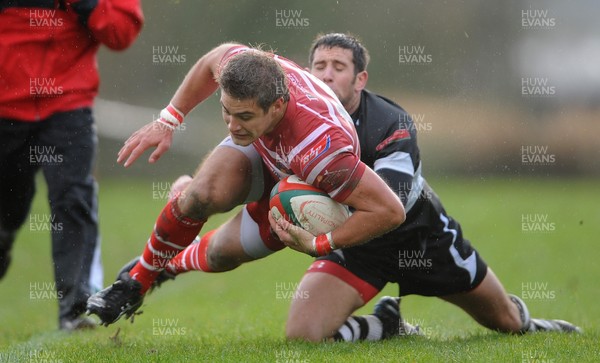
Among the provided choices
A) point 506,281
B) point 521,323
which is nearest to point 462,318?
point 521,323

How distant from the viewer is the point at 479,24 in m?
20.0

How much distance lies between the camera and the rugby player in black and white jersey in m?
5.35

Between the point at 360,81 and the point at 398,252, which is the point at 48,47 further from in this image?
the point at 398,252

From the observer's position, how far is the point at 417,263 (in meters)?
5.56

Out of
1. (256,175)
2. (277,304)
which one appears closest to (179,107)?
(256,175)

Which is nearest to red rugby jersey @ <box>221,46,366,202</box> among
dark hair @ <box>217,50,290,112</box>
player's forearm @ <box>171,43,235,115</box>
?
dark hair @ <box>217,50,290,112</box>

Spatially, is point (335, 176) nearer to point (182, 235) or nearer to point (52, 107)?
point (182, 235)

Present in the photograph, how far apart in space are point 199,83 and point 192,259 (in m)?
1.14

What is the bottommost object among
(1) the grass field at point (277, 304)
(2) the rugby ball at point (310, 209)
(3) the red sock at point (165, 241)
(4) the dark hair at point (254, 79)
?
(1) the grass field at point (277, 304)

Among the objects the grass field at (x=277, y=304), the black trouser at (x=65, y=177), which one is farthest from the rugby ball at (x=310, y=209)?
the black trouser at (x=65, y=177)

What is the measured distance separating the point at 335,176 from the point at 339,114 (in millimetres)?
423

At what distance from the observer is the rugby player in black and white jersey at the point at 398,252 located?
17.6 ft

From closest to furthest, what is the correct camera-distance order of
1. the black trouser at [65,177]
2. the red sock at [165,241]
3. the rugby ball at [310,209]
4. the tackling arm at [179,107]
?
the rugby ball at [310,209], the tackling arm at [179,107], the red sock at [165,241], the black trouser at [65,177]

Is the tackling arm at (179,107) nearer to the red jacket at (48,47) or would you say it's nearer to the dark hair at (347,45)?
the dark hair at (347,45)
